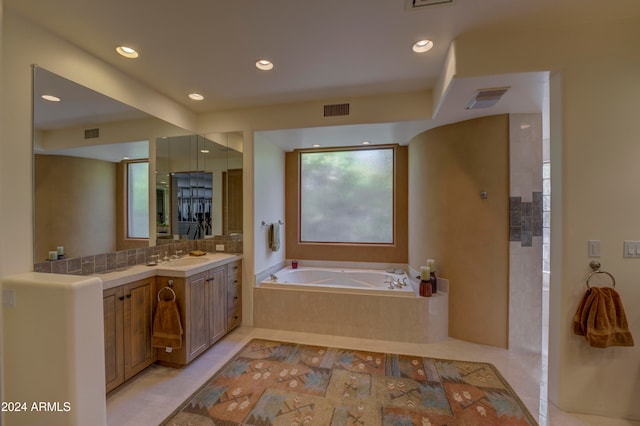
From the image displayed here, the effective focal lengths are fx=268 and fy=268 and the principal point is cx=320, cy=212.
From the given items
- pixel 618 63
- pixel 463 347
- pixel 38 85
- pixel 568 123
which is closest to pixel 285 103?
pixel 38 85

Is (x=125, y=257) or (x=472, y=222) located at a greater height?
(x=472, y=222)

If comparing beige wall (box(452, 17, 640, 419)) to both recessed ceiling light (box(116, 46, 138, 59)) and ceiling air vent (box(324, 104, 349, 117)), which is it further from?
recessed ceiling light (box(116, 46, 138, 59))

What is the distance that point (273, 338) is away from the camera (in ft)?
10.0

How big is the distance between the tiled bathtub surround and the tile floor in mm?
1007

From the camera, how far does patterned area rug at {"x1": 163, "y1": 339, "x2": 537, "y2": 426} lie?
1871 millimetres

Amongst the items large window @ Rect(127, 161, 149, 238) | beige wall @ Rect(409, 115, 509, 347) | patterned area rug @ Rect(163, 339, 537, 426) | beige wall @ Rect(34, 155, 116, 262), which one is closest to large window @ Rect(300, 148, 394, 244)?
beige wall @ Rect(409, 115, 509, 347)

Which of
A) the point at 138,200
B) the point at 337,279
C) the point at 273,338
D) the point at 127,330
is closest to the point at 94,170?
the point at 138,200

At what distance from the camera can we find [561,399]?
1.94 meters

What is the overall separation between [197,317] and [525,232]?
134 inches

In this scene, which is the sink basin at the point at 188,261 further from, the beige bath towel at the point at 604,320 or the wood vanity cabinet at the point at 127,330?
the beige bath towel at the point at 604,320

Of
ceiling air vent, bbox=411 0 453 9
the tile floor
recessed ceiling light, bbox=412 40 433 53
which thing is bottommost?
the tile floor

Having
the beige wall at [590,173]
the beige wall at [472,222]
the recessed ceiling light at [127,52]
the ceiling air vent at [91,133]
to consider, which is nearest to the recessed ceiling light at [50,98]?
the ceiling air vent at [91,133]

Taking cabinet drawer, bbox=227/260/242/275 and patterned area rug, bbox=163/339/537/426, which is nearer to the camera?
patterned area rug, bbox=163/339/537/426

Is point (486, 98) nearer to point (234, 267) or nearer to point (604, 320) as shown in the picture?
point (604, 320)
